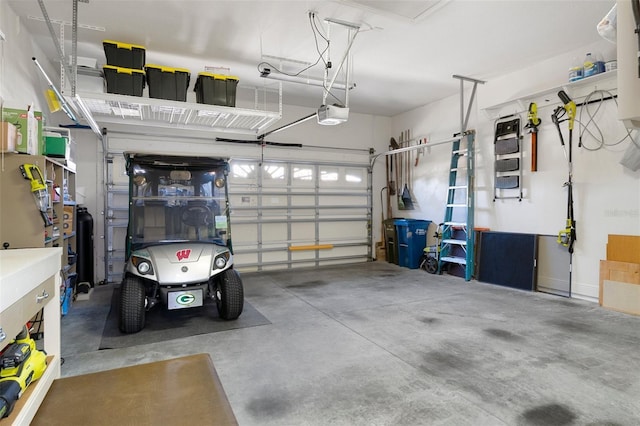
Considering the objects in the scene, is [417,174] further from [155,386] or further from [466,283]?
[155,386]

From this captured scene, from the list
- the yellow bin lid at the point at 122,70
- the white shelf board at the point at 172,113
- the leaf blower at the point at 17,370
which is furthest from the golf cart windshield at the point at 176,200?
the leaf blower at the point at 17,370

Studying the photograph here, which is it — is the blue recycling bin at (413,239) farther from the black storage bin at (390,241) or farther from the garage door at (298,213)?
the garage door at (298,213)

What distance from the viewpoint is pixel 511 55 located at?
17.2 feet

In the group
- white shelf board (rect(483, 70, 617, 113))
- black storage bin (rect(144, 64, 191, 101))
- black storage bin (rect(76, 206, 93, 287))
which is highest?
white shelf board (rect(483, 70, 617, 113))

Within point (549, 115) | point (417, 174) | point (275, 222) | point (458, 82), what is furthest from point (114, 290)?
point (549, 115)

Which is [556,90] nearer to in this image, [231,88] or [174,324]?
[231,88]

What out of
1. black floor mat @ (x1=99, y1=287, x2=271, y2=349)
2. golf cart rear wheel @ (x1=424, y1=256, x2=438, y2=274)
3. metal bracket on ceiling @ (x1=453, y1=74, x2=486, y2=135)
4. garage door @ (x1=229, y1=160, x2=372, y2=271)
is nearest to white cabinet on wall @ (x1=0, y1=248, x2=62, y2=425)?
black floor mat @ (x1=99, y1=287, x2=271, y2=349)

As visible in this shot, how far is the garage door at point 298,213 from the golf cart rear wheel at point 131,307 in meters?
3.51

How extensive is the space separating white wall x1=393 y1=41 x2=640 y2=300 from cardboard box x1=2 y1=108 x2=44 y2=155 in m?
6.24

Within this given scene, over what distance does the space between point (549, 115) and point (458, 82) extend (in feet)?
5.43

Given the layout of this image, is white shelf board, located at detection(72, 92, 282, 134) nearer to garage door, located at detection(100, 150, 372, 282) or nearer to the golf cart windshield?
the golf cart windshield

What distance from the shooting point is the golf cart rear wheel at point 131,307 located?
363 centimetres

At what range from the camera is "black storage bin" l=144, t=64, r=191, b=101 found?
14.4 ft

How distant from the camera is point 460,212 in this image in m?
6.95
